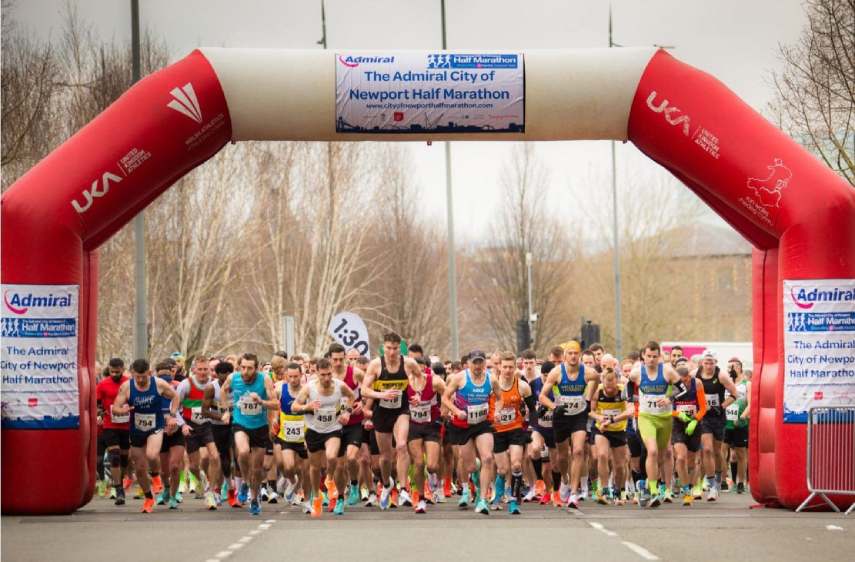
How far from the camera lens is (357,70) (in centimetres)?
1706

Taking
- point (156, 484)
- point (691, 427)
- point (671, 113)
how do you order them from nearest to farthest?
point (671, 113), point (156, 484), point (691, 427)

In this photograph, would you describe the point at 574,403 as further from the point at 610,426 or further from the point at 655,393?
the point at 655,393

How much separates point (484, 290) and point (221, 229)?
23.5 metres

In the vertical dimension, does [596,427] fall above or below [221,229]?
below

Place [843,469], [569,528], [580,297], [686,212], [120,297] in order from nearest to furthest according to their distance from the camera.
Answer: [569,528] → [843,469] → [120,297] → [686,212] → [580,297]

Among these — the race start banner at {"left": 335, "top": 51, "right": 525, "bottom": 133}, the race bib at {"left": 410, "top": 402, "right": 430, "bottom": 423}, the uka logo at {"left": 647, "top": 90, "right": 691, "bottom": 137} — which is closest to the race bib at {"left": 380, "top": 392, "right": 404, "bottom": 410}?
the race bib at {"left": 410, "top": 402, "right": 430, "bottom": 423}

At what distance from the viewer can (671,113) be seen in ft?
55.6

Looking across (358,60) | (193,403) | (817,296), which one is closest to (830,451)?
(817,296)

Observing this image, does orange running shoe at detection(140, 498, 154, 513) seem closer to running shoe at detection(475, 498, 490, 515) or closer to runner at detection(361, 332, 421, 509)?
runner at detection(361, 332, 421, 509)

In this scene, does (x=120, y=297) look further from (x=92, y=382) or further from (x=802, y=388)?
(x=802, y=388)

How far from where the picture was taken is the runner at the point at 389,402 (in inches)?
719

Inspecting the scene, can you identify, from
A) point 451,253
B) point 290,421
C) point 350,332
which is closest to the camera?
point 290,421

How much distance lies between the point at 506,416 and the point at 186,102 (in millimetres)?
5738

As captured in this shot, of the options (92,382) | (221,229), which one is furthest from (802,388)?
(221,229)
